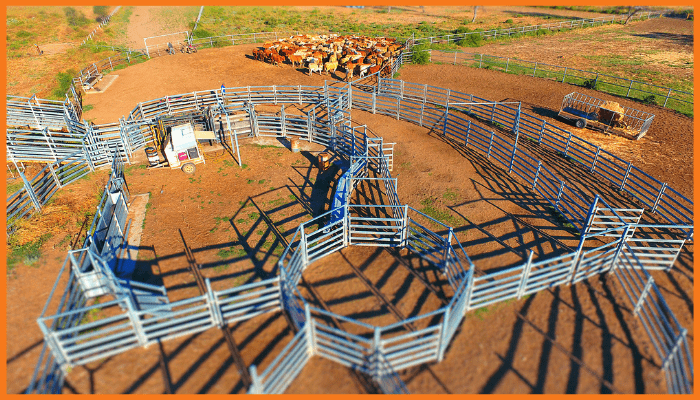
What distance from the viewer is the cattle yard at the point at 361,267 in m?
8.86

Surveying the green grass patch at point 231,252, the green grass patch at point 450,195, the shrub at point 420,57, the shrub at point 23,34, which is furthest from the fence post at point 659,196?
the shrub at point 23,34

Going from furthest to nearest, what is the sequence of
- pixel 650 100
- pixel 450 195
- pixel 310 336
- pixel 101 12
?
pixel 101 12
pixel 650 100
pixel 450 195
pixel 310 336

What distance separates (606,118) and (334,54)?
18.6 meters

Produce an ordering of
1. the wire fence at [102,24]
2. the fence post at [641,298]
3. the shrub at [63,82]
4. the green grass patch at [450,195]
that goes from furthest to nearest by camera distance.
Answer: the wire fence at [102,24] → the shrub at [63,82] → the green grass patch at [450,195] → the fence post at [641,298]

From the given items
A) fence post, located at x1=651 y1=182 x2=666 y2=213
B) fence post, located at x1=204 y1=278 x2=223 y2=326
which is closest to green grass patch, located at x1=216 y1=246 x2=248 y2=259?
fence post, located at x1=204 y1=278 x2=223 y2=326

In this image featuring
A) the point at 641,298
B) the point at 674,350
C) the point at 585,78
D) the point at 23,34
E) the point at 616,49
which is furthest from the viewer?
the point at 23,34

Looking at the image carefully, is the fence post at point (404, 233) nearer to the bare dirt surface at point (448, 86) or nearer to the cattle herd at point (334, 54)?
the bare dirt surface at point (448, 86)

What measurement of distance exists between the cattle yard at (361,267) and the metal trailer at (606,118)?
890mm

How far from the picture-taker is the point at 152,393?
866 centimetres

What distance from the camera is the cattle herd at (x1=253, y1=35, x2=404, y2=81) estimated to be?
1134 inches

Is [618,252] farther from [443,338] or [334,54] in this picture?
[334,54]

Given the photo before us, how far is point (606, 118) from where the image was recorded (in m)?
19.9

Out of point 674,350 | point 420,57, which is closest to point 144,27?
point 420,57

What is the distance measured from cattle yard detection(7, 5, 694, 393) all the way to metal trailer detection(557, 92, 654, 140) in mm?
890
